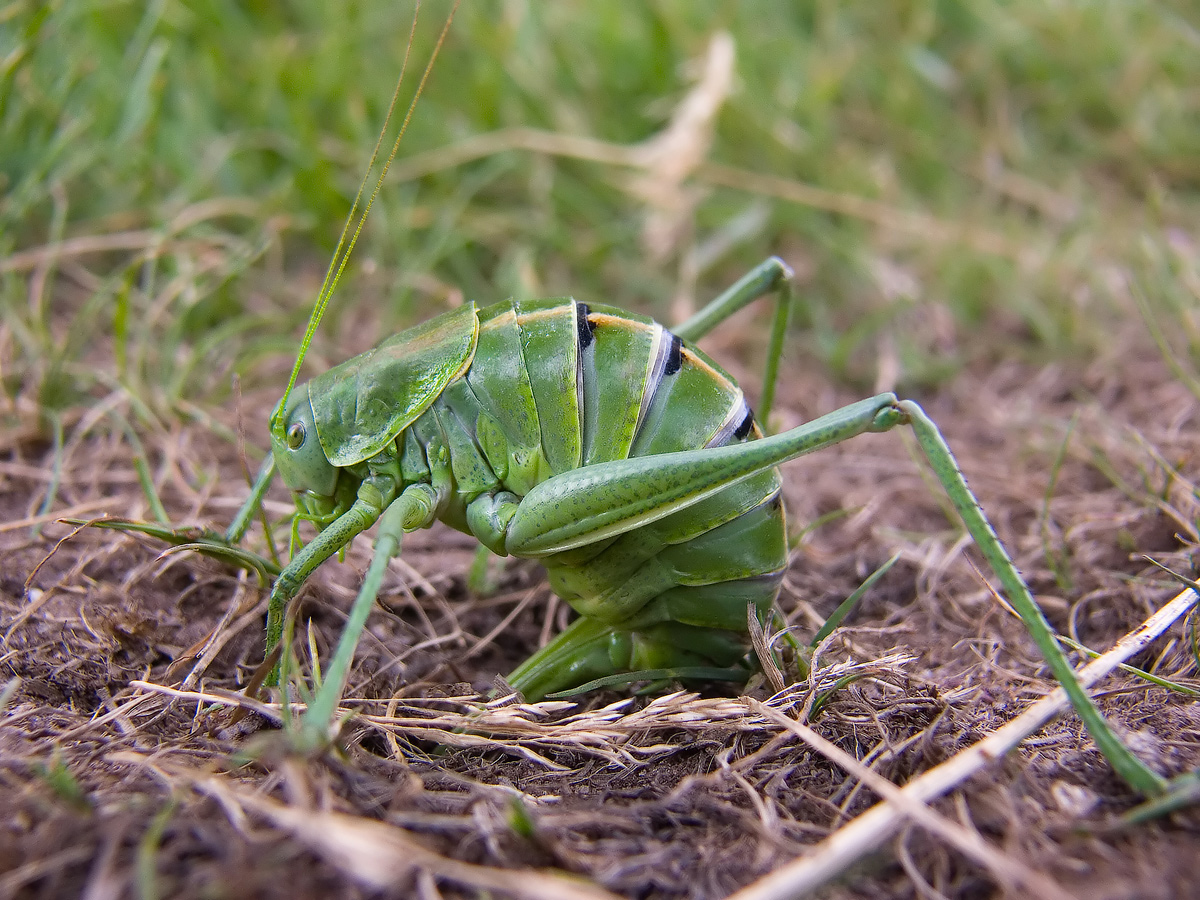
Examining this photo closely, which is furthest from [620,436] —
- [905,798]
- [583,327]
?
[905,798]

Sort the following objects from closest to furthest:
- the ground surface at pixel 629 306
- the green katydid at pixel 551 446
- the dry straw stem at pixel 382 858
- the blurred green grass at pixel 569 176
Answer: the dry straw stem at pixel 382 858 < the ground surface at pixel 629 306 < the green katydid at pixel 551 446 < the blurred green grass at pixel 569 176

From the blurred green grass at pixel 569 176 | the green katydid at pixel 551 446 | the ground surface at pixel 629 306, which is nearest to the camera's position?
the ground surface at pixel 629 306

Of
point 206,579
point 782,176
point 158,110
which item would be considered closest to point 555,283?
point 782,176

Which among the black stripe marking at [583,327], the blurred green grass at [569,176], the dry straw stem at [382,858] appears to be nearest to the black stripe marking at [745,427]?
the black stripe marking at [583,327]

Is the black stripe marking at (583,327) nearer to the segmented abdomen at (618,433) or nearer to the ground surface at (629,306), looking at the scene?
the segmented abdomen at (618,433)

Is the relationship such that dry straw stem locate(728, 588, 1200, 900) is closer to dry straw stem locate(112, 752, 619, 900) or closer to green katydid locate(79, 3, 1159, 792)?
dry straw stem locate(112, 752, 619, 900)

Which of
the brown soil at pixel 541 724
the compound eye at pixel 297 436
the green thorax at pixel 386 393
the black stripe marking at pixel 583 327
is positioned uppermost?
the black stripe marking at pixel 583 327

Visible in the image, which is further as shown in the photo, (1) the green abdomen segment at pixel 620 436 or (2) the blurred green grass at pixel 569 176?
(2) the blurred green grass at pixel 569 176
